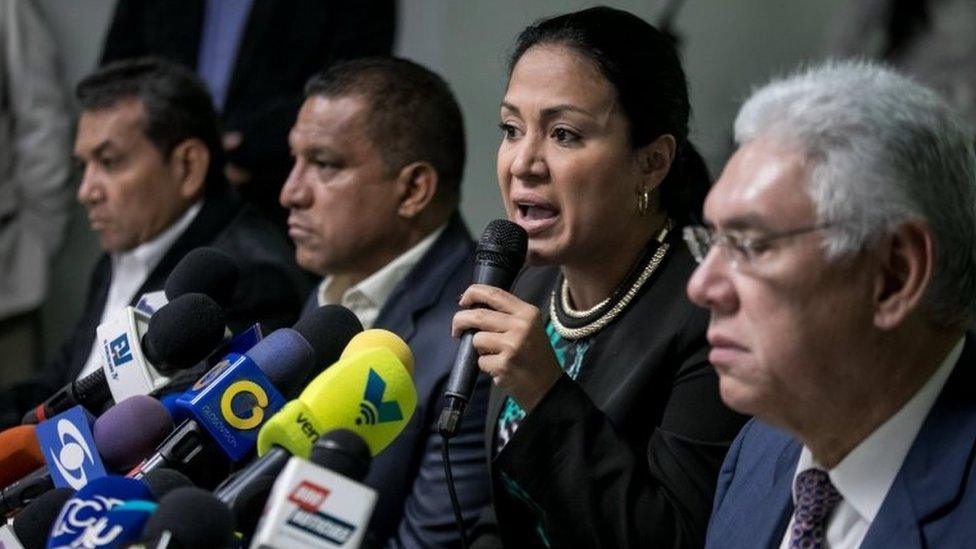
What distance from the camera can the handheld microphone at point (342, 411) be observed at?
176cm

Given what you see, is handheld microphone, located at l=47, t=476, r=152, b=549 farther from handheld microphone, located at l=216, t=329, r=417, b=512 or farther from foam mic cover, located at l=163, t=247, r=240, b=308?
foam mic cover, located at l=163, t=247, r=240, b=308

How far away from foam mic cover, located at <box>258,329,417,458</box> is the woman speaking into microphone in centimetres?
35

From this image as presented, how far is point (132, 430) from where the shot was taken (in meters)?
1.99

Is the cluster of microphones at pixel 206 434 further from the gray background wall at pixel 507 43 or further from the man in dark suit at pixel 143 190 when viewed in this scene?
the gray background wall at pixel 507 43

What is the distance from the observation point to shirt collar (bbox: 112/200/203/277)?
407 centimetres

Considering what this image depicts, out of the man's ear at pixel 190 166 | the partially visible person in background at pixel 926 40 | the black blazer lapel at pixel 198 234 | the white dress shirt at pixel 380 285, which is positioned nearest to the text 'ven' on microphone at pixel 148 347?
the white dress shirt at pixel 380 285

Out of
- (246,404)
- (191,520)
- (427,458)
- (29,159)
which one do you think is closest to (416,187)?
(427,458)

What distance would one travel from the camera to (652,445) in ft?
7.72

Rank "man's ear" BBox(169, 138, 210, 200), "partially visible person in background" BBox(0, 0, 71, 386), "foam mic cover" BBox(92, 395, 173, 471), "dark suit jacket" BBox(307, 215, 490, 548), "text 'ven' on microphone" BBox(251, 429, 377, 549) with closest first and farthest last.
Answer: "text 'ven' on microphone" BBox(251, 429, 377, 549) → "foam mic cover" BBox(92, 395, 173, 471) → "dark suit jacket" BBox(307, 215, 490, 548) → "man's ear" BBox(169, 138, 210, 200) → "partially visible person in background" BBox(0, 0, 71, 386)

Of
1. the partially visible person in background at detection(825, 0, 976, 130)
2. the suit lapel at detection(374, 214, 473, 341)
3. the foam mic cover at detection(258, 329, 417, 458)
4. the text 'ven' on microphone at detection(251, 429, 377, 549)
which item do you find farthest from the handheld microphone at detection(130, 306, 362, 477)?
the partially visible person in background at detection(825, 0, 976, 130)

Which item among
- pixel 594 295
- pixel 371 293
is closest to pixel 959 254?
pixel 594 295

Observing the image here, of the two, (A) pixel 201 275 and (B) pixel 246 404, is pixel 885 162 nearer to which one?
(B) pixel 246 404

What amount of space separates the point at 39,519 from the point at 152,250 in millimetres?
2248

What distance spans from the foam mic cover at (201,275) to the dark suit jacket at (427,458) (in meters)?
0.57
